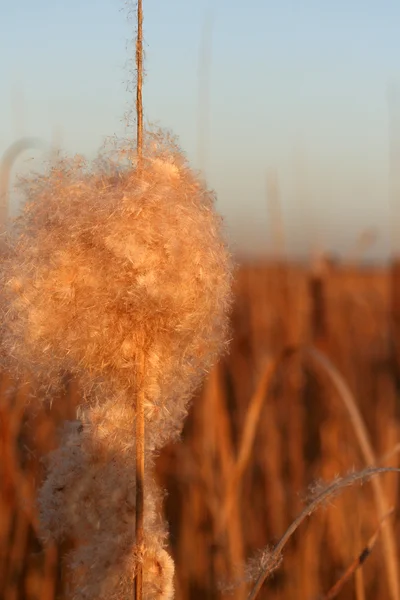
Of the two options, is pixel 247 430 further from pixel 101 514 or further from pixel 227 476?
pixel 101 514

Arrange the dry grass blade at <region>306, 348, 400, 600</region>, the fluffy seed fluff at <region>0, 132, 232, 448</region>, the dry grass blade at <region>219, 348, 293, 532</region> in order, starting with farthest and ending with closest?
the dry grass blade at <region>219, 348, 293, 532</region> → the dry grass blade at <region>306, 348, 400, 600</region> → the fluffy seed fluff at <region>0, 132, 232, 448</region>

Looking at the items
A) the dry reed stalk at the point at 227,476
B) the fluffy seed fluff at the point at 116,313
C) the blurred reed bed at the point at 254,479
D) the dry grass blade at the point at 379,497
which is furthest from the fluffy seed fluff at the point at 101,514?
the dry reed stalk at the point at 227,476

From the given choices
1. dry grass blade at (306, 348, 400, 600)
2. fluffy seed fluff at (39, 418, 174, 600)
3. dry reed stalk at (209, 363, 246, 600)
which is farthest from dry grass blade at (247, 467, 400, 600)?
dry reed stalk at (209, 363, 246, 600)

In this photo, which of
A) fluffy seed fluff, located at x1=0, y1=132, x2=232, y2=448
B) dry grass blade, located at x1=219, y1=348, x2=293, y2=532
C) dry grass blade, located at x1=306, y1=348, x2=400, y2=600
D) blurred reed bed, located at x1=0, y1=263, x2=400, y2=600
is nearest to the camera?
fluffy seed fluff, located at x1=0, y1=132, x2=232, y2=448

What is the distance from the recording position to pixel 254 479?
3.01 m

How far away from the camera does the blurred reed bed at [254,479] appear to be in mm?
1924

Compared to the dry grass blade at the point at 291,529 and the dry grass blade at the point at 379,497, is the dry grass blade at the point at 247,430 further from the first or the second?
the dry grass blade at the point at 291,529

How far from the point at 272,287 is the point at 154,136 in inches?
133

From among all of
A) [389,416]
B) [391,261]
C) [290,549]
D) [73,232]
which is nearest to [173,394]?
[73,232]

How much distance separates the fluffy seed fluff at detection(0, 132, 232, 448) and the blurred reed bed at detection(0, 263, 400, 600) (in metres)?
0.53

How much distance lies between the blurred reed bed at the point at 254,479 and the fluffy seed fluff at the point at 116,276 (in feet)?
1.72

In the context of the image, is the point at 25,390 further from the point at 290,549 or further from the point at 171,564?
the point at 171,564

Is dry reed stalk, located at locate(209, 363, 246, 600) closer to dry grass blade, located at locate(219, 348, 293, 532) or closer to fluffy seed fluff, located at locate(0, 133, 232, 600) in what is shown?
dry grass blade, located at locate(219, 348, 293, 532)

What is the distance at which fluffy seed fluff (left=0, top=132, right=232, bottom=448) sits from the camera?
724 mm
